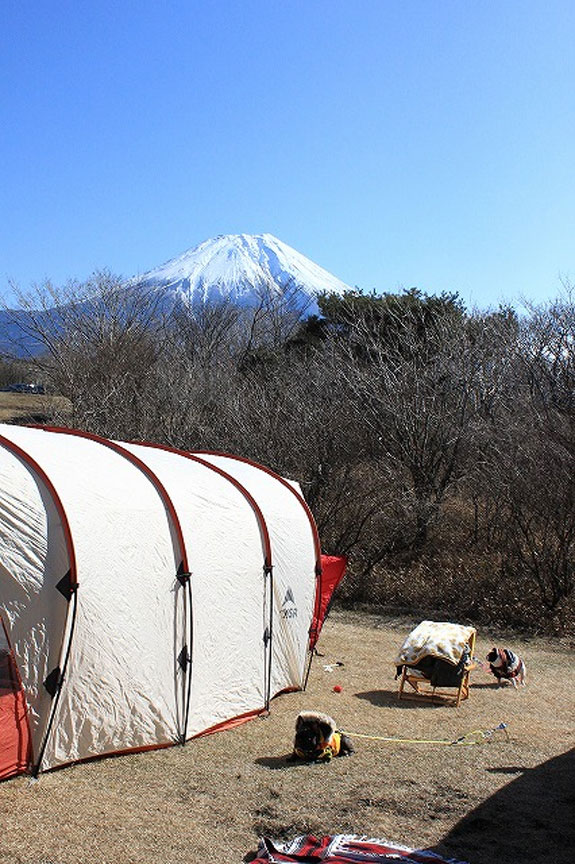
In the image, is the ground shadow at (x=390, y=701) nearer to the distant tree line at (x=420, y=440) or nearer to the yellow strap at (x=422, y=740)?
the yellow strap at (x=422, y=740)

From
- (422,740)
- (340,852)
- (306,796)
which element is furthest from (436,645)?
(340,852)

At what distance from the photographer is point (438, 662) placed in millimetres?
9539

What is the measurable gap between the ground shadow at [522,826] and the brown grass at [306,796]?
1 centimetres

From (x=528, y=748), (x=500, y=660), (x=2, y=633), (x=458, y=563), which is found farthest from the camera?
(x=458, y=563)

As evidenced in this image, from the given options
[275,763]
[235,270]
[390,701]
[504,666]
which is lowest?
[275,763]

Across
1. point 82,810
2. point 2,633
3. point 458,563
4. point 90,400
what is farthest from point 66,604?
point 90,400

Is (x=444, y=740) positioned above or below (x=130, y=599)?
below

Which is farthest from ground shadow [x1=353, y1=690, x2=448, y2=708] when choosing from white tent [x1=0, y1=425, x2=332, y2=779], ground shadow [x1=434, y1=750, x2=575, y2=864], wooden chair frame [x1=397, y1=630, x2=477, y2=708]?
ground shadow [x1=434, y1=750, x2=575, y2=864]

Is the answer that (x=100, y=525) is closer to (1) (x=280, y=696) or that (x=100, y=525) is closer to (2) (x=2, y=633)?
(2) (x=2, y=633)

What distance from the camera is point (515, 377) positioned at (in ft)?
70.6

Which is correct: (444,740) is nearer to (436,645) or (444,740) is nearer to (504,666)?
(436,645)

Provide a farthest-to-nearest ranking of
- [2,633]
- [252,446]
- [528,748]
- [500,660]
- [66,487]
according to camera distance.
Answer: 1. [252,446]
2. [500,660]
3. [528,748]
4. [66,487]
5. [2,633]

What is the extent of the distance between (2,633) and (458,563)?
11087 millimetres

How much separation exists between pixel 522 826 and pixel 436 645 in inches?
141
